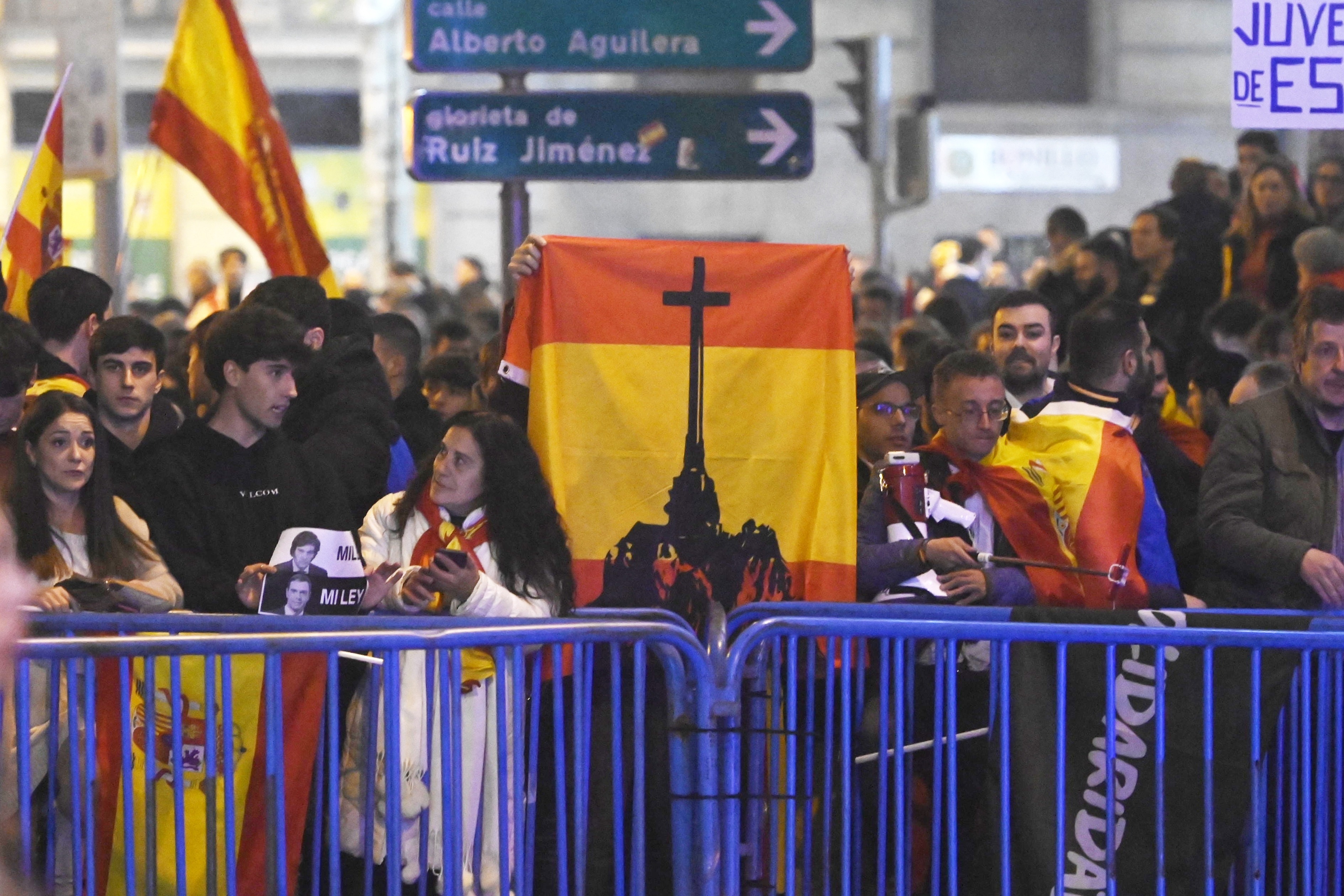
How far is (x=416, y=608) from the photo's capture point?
5.47m

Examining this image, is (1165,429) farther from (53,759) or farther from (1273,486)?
(53,759)

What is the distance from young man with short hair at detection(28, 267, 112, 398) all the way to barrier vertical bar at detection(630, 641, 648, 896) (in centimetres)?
242

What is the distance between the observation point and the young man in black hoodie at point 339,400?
655 cm

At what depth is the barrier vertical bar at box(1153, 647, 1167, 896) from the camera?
518 cm

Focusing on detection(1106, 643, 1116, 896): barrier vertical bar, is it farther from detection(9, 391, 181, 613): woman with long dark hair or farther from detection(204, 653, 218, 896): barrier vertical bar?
detection(9, 391, 181, 613): woman with long dark hair

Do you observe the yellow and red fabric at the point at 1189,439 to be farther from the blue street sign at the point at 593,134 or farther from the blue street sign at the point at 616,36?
the blue street sign at the point at 616,36

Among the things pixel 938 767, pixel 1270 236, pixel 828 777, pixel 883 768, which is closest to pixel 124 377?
pixel 828 777

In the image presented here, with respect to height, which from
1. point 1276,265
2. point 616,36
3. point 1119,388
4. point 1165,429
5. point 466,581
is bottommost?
point 466,581

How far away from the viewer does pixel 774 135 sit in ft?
26.5

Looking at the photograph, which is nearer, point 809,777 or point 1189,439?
point 809,777

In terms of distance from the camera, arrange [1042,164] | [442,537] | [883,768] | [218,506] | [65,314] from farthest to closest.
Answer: [1042,164] < [65,314] < [218,506] < [442,537] < [883,768]

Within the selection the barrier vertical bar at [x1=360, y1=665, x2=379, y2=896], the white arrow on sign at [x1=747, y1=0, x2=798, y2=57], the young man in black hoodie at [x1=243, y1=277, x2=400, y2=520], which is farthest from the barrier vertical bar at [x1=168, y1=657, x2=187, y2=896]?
the white arrow on sign at [x1=747, y1=0, x2=798, y2=57]

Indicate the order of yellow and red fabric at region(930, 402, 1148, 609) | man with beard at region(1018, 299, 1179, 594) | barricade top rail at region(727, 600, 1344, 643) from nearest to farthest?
barricade top rail at region(727, 600, 1344, 643) → yellow and red fabric at region(930, 402, 1148, 609) → man with beard at region(1018, 299, 1179, 594)

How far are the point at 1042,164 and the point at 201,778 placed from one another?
65.7 feet
